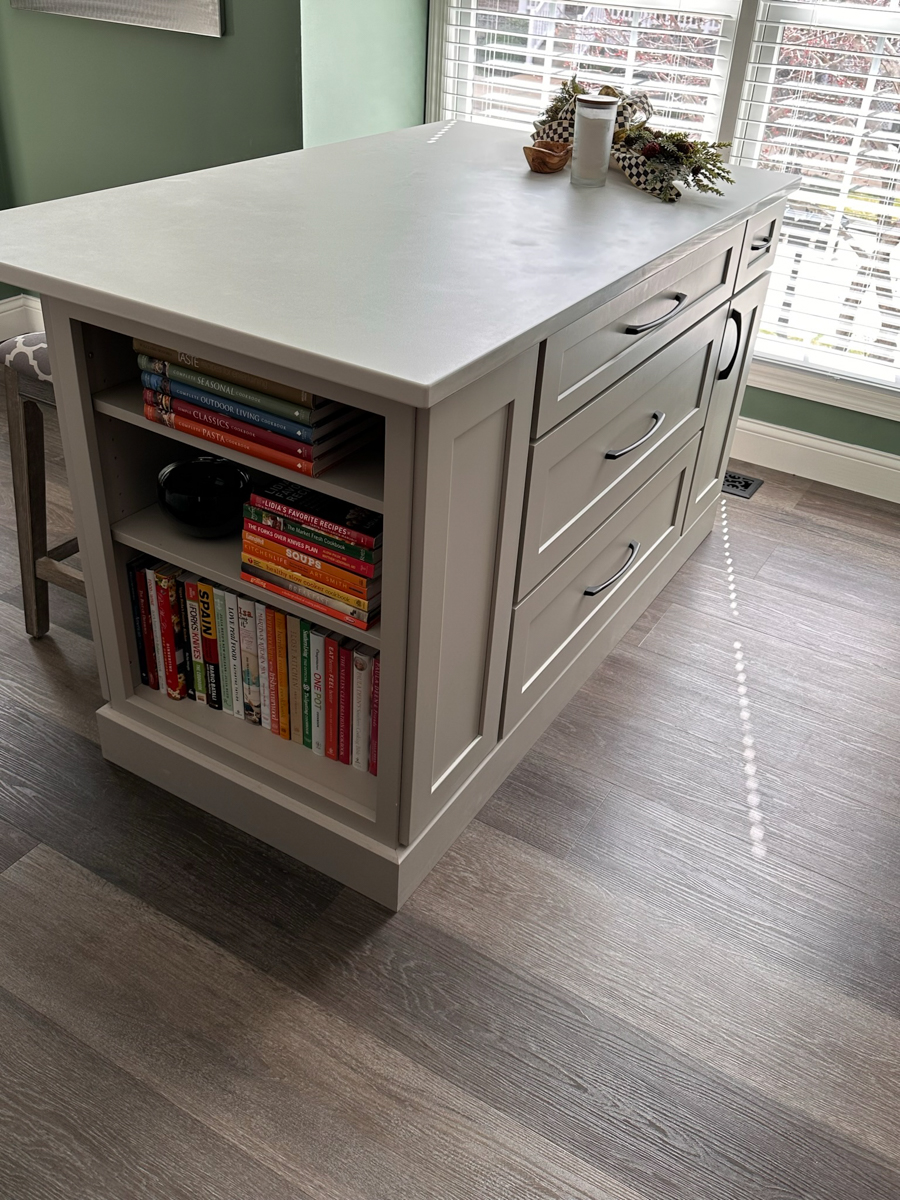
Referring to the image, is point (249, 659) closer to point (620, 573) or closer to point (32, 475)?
point (32, 475)

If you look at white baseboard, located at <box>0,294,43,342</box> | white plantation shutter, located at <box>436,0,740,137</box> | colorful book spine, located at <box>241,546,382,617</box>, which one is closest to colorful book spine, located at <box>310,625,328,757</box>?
colorful book spine, located at <box>241,546,382,617</box>

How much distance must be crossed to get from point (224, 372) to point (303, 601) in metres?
0.34

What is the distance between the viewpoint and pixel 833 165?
271 centimetres

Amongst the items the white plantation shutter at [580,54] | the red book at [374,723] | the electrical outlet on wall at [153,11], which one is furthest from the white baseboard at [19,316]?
the red book at [374,723]

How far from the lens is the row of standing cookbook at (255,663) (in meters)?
1.56

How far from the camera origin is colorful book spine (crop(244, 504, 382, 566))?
1382mm

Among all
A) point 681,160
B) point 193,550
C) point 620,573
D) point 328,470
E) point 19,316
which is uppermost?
point 681,160

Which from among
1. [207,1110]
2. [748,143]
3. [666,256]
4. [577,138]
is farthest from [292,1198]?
[748,143]

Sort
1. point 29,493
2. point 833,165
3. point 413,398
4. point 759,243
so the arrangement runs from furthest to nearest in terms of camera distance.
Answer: point 833,165 < point 759,243 < point 29,493 < point 413,398

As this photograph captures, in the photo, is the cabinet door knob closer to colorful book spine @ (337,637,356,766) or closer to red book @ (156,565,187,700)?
colorful book spine @ (337,637,356,766)

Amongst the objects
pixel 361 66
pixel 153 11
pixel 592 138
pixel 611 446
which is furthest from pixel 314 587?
pixel 153 11

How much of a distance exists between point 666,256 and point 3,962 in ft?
4.85

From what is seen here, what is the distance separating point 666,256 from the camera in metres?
1.64

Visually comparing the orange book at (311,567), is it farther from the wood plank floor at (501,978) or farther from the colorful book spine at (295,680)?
the wood plank floor at (501,978)
